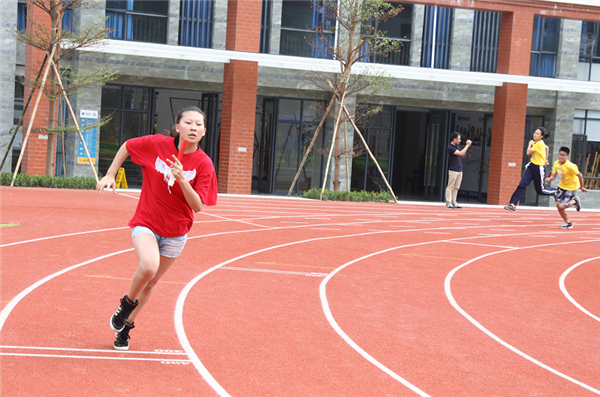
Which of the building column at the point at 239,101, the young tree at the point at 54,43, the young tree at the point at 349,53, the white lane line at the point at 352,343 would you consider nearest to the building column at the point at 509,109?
the young tree at the point at 349,53

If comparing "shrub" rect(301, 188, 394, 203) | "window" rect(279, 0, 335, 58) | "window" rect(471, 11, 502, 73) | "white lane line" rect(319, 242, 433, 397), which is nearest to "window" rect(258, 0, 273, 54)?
"window" rect(279, 0, 335, 58)

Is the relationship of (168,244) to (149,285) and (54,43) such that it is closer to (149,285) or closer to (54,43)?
(149,285)

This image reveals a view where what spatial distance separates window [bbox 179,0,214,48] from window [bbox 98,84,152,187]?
2201 millimetres

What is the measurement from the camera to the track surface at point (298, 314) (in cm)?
486

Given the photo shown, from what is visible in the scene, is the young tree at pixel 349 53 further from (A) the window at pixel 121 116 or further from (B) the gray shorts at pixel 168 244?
(B) the gray shorts at pixel 168 244

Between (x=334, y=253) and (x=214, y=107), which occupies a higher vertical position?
(x=214, y=107)

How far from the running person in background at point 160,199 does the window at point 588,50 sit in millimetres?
24460

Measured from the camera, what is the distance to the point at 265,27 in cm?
2423

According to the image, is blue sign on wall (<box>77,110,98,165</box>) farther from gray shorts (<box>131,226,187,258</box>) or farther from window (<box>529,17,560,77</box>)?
gray shorts (<box>131,226,187,258</box>)

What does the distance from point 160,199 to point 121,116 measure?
765 inches

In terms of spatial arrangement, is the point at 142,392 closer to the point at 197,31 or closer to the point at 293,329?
the point at 293,329

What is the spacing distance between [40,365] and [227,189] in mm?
17729

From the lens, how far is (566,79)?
25406 millimetres

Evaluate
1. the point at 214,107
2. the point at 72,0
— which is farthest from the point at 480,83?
the point at 72,0
